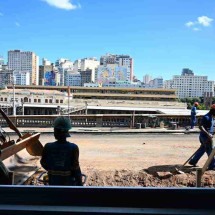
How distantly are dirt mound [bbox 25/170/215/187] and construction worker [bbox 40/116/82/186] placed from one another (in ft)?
12.8

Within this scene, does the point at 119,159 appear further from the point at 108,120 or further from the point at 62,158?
the point at 108,120

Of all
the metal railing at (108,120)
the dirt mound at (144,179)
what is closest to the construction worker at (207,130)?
the dirt mound at (144,179)

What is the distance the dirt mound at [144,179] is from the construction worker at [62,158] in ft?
12.8

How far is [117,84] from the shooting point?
18838 cm

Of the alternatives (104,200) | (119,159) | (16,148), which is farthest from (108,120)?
(104,200)

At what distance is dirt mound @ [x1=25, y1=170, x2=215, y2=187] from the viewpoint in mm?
7766

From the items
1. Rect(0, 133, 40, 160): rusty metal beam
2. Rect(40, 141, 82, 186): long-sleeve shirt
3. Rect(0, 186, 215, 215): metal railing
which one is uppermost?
Rect(0, 186, 215, 215): metal railing

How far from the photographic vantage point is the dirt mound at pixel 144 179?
7766 mm

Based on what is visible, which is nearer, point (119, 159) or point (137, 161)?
point (137, 161)

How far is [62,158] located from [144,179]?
4579 mm

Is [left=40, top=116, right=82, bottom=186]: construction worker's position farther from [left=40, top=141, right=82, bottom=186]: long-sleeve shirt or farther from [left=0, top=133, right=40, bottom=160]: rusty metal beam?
[left=0, top=133, right=40, bottom=160]: rusty metal beam

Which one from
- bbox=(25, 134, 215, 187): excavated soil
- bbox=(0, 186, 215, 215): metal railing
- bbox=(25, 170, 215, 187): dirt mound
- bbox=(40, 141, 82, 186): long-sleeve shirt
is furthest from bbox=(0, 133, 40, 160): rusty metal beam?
bbox=(0, 186, 215, 215): metal railing

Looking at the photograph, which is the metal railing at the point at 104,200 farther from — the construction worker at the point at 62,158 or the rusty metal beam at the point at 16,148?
the rusty metal beam at the point at 16,148

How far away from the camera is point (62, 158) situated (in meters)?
3.86
